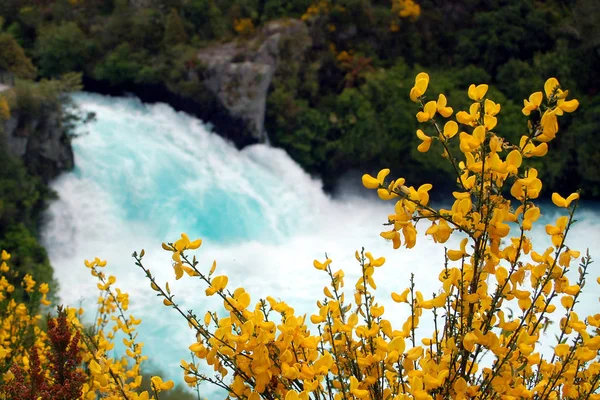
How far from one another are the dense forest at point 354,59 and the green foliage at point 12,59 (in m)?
0.02

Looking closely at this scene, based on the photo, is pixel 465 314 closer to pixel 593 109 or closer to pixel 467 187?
pixel 467 187

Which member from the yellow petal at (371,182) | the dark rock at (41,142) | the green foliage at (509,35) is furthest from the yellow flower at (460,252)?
the green foliage at (509,35)

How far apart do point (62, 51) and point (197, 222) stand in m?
6.18

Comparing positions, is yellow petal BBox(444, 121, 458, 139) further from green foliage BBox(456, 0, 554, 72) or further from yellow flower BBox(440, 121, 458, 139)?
green foliage BBox(456, 0, 554, 72)

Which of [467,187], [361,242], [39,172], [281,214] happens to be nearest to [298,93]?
[281,214]

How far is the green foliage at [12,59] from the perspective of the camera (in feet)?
37.7

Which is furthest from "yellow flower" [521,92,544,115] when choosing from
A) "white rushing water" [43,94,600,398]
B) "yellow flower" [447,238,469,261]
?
"white rushing water" [43,94,600,398]

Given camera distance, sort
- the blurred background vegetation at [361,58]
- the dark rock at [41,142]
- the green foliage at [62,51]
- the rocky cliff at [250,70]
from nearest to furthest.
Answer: the dark rock at [41,142]
the blurred background vegetation at [361,58]
the rocky cliff at [250,70]
the green foliage at [62,51]

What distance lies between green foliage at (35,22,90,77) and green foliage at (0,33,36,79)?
1.68 metres

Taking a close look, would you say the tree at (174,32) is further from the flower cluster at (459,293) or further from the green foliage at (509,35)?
the flower cluster at (459,293)

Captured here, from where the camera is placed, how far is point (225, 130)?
477 inches

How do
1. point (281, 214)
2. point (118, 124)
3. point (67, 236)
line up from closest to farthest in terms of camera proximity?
point (67, 236) < point (281, 214) < point (118, 124)

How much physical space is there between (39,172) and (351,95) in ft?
19.5

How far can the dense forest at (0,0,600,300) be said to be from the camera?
37.9ft
